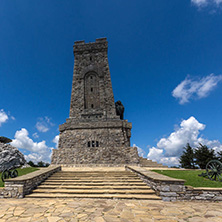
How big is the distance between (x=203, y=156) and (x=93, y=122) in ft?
59.5

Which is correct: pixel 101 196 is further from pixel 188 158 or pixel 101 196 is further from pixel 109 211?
pixel 188 158

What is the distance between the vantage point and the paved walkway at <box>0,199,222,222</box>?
12.7ft

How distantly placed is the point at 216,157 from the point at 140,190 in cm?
2067

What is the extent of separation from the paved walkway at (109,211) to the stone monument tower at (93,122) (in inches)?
425

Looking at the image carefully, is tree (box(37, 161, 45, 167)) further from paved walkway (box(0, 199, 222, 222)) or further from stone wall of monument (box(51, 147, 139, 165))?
paved walkway (box(0, 199, 222, 222))

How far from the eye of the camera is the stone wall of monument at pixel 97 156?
15789mm

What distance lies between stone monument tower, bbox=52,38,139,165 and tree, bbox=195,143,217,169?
1185cm

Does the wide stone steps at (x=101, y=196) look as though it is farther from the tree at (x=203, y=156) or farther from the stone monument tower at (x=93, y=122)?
the tree at (x=203, y=156)

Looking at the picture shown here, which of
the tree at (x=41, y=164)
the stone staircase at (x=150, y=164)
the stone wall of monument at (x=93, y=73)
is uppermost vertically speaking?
the stone wall of monument at (x=93, y=73)

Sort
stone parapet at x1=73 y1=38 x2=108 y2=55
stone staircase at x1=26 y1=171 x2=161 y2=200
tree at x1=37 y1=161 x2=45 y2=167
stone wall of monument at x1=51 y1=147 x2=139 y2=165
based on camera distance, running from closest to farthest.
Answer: stone staircase at x1=26 y1=171 x2=161 y2=200, stone wall of monument at x1=51 y1=147 x2=139 y2=165, tree at x1=37 y1=161 x2=45 y2=167, stone parapet at x1=73 y1=38 x2=108 y2=55

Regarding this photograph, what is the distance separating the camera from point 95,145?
18.2 meters

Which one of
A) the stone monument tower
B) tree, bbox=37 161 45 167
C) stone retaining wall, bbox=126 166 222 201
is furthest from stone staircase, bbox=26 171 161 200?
tree, bbox=37 161 45 167

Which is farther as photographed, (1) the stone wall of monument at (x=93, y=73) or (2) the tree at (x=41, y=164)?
(1) the stone wall of monument at (x=93, y=73)

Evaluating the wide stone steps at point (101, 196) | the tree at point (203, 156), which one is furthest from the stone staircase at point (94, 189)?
the tree at point (203, 156)
